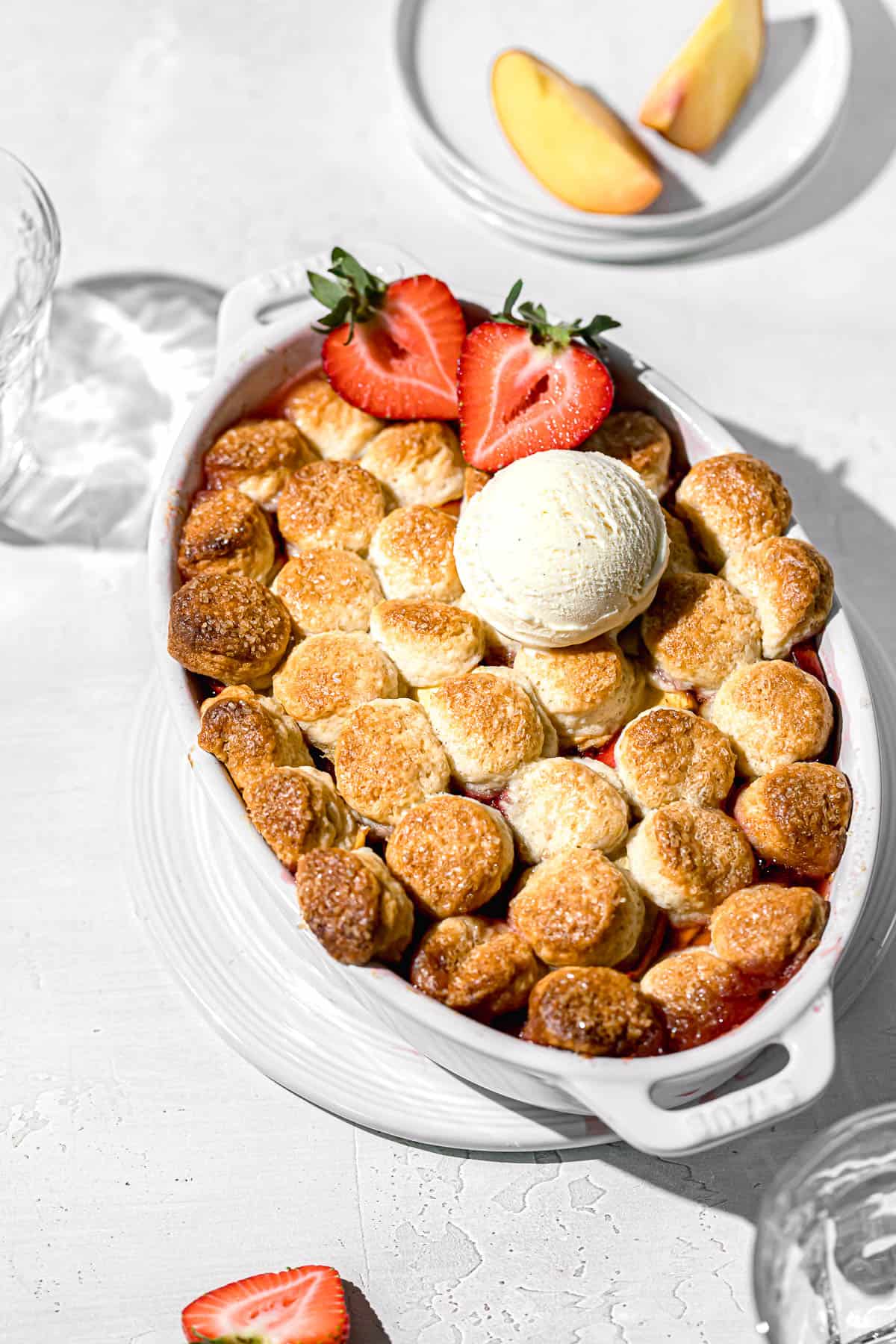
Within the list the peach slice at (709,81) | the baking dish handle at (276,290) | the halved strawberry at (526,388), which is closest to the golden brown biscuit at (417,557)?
the halved strawberry at (526,388)

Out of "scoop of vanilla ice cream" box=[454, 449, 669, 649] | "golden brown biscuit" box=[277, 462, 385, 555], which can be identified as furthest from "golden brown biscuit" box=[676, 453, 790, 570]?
"golden brown biscuit" box=[277, 462, 385, 555]

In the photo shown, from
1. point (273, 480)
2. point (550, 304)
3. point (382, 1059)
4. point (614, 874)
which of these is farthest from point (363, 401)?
point (382, 1059)

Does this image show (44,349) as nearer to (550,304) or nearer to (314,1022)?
(550,304)

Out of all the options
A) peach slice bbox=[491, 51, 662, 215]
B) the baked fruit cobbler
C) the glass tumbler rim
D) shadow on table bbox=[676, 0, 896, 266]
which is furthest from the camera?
shadow on table bbox=[676, 0, 896, 266]

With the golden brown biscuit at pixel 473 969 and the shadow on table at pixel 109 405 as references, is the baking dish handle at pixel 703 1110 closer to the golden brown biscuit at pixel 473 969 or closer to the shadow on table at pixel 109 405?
the golden brown biscuit at pixel 473 969

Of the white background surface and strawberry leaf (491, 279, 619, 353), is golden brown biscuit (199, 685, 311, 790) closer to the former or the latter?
the white background surface

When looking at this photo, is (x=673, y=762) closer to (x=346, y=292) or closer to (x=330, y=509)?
(x=330, y=509)
